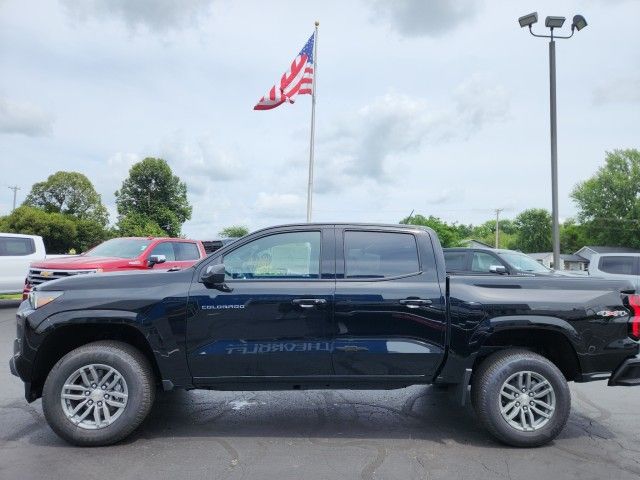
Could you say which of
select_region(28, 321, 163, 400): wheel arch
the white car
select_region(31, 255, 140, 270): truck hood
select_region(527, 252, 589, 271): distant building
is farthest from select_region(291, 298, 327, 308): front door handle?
select_region(527, 252, 589, 271): distant building

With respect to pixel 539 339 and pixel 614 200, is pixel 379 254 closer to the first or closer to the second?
pixel 539 339

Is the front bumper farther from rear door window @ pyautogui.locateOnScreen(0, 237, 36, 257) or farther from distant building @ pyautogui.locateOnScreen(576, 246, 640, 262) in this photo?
distant building @ pyautogui.locateOnScreen(576, 246, 640, 262)

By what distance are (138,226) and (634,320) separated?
152 feet

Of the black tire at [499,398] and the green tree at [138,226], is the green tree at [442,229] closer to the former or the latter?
the green tree at [138,226]

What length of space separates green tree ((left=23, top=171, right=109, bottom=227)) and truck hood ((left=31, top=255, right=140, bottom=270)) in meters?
58.4

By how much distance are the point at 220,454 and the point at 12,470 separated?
1.47m

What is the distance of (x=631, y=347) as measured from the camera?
15.1 ft

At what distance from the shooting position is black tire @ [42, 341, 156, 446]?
435cm

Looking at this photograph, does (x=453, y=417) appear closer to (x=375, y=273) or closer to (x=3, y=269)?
(x=375, y=273)

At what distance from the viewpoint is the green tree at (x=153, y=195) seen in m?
50.4

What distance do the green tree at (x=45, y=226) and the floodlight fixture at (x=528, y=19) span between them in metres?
48.2

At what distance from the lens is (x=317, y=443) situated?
4543 mm

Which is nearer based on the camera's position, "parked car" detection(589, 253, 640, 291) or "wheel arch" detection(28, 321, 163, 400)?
"wheel arch" detection(28, 321, 163, 400)

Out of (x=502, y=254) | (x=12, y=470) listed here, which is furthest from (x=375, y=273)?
(x=502, y=254)
